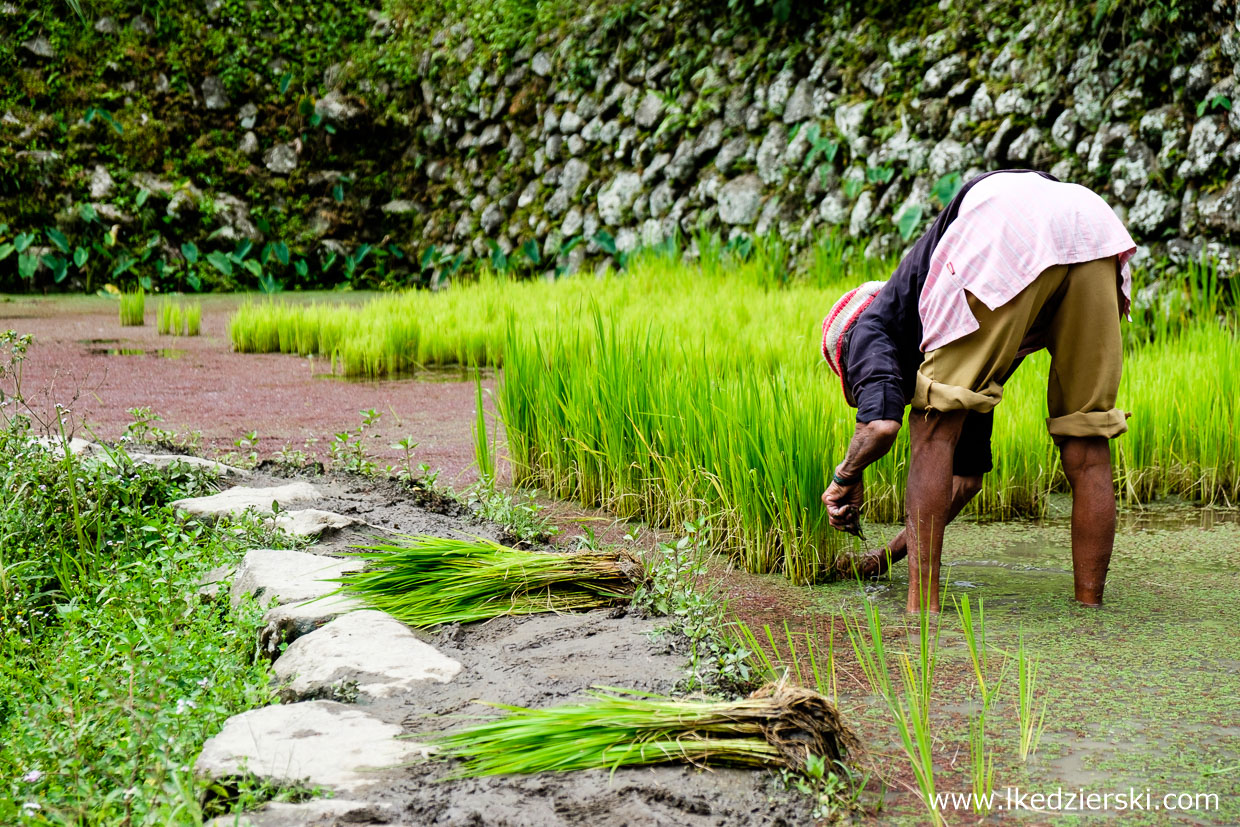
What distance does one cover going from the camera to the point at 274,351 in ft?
20.6

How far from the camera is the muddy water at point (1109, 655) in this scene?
5.04 ft

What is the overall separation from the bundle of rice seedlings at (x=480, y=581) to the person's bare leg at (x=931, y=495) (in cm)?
57

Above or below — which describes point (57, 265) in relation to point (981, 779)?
above

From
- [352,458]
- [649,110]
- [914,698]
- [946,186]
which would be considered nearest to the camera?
[914,698]

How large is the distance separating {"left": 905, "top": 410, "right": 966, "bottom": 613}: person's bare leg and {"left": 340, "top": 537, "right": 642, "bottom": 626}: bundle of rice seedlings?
0.57m

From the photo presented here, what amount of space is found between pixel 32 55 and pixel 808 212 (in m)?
6.84

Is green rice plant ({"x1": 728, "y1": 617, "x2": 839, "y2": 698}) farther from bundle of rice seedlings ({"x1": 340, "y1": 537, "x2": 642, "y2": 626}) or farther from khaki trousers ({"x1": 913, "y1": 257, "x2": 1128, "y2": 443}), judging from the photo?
khaki trousers ({"x1": 913, "y1": 257, "x2": 1128, "y2": 443})

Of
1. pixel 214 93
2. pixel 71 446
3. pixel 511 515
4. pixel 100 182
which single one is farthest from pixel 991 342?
pixel 214 93

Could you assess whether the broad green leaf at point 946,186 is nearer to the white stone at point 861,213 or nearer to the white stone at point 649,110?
the white stone at point 861,213

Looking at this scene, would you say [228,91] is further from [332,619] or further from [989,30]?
[332,619]

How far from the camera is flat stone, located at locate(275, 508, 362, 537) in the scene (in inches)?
102

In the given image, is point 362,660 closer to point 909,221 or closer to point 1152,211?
point 1152,211

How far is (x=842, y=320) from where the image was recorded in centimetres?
245

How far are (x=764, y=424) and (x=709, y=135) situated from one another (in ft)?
18.4
